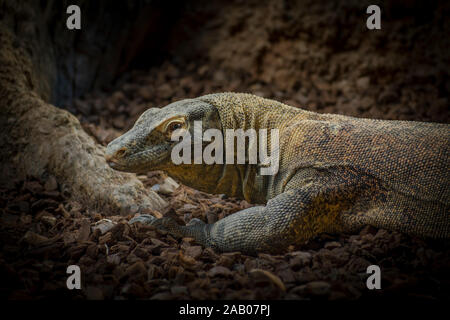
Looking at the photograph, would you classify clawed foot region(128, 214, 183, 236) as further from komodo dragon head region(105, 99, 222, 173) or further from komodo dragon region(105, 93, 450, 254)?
komodo dragon head region(105, 99, 222, 173)

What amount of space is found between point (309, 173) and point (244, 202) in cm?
101

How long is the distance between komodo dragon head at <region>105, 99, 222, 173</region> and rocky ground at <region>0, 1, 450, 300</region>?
20.0 inches

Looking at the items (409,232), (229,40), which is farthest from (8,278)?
(229,40)

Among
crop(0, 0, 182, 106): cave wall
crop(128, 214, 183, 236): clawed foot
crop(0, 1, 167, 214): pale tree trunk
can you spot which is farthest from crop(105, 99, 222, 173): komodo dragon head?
crop(0, 0, 182, 106): cave wall

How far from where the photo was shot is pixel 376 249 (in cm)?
294

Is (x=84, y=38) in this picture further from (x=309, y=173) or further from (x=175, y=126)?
(x=309, y=173)

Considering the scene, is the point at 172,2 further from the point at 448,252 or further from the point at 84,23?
the point at 448,252

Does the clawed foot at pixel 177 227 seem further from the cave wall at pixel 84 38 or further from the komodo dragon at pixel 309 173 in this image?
the cave wall at pixel 84 38

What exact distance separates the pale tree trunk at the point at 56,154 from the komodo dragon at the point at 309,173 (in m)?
0.66

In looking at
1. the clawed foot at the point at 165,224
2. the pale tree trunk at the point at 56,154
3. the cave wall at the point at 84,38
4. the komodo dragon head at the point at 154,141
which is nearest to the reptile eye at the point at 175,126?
the komodo dragon head at the point at 154,141

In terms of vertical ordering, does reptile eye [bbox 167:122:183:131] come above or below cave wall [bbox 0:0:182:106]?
below

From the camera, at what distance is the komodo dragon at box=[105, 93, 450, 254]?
119 inches

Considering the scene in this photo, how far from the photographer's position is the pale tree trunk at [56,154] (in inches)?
155

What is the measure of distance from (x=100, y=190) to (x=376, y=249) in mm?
2477
